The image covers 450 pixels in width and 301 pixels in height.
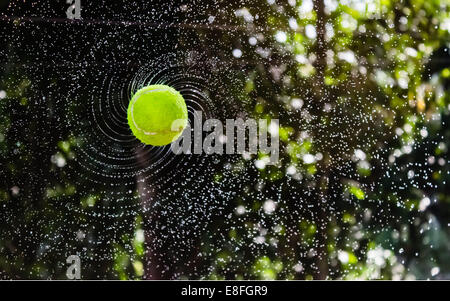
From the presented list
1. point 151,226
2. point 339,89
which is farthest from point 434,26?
point 151,226

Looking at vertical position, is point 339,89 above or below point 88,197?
above

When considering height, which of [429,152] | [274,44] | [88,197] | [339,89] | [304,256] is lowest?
[304,256]

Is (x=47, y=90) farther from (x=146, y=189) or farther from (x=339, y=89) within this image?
(x=339, y=89)

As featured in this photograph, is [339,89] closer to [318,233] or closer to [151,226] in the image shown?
[318,233]

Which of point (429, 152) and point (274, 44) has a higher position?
point (274, 44)

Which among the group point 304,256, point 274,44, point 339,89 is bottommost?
point 304,256

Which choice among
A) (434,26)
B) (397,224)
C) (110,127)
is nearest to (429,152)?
(397,224)
